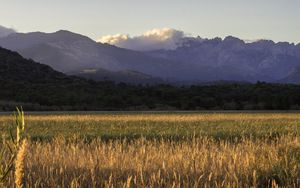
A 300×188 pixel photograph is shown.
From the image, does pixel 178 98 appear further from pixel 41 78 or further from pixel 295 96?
pixel 41 78

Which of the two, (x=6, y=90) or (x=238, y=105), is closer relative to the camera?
(x=238, y=105)

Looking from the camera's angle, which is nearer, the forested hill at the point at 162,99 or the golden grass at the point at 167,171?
the golden grass at the point at 167,171

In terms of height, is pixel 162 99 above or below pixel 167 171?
above

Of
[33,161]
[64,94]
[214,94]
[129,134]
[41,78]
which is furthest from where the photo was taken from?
[41,78]

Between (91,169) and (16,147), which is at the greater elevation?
(16,147)

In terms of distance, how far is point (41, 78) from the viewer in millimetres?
124750

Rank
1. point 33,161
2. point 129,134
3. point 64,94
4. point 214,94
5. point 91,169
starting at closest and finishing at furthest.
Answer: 1. point 91,169
2. point 33,161
3. point 129,134
4. point 64,94
5. point 214,94

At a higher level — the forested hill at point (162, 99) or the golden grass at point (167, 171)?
the forested hill at point (162, 99)

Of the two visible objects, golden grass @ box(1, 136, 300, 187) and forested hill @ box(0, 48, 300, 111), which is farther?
forested hill @ box(0, 48, 300, 111)

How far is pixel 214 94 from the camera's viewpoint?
88.2 meters

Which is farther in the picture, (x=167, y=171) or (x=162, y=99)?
(x=162, y=99)

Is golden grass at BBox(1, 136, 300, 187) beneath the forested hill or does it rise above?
beneath

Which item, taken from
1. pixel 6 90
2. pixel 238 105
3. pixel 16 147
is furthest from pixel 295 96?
pixel 16 147

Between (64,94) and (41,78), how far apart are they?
145ft
